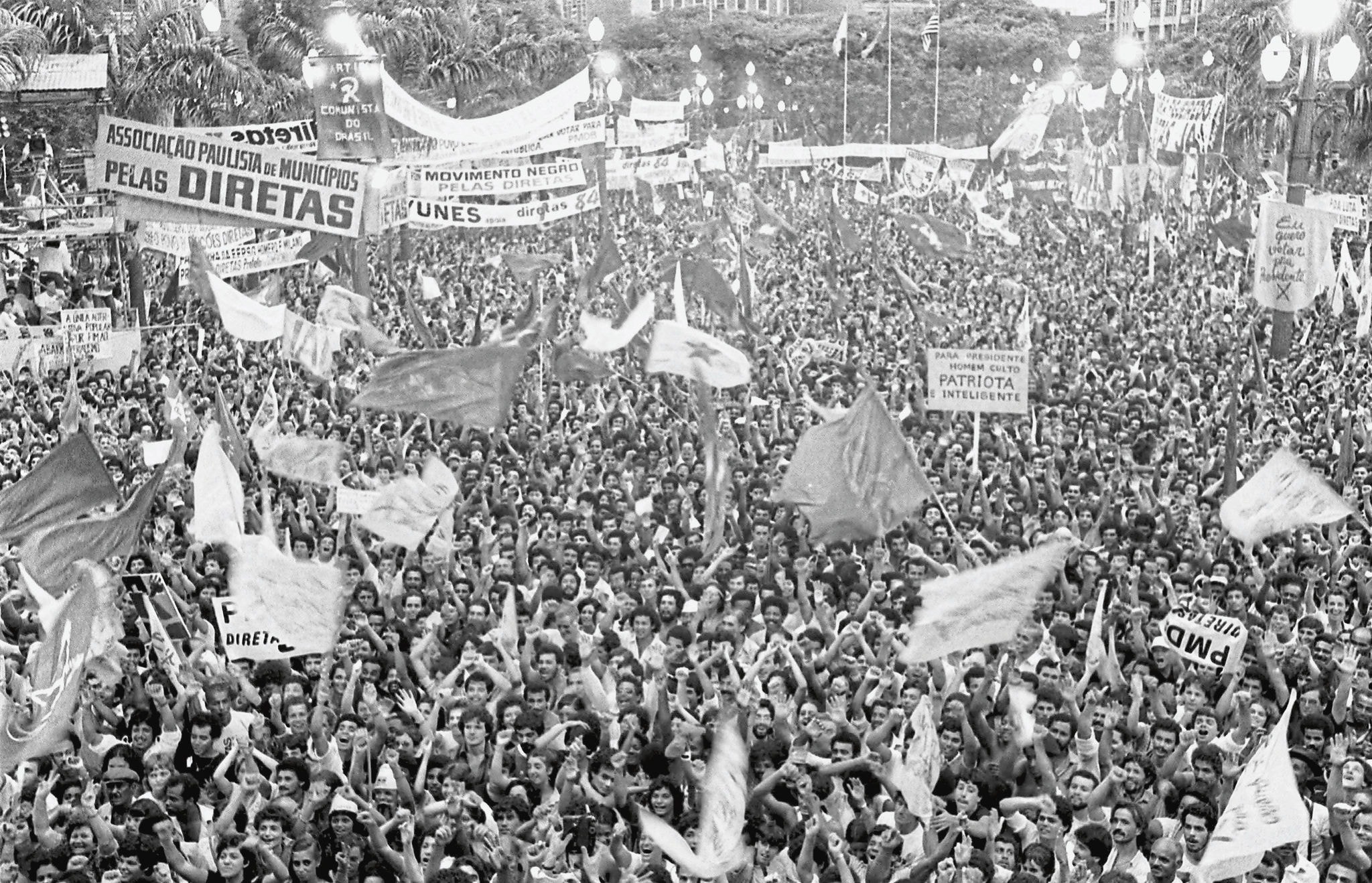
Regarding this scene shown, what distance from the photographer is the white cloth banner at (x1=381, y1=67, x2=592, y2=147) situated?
69.3ft

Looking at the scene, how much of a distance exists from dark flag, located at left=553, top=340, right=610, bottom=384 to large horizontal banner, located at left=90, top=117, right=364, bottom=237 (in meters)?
2.78

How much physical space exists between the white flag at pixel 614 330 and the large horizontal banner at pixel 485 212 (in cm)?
544

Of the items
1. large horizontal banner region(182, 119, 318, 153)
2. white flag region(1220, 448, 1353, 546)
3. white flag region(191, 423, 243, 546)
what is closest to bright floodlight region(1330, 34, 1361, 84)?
white flag region(1220, 448, 1353, 546)

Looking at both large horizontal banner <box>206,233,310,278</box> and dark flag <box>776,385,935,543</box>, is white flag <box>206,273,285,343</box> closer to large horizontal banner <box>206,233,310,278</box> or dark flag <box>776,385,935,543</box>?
large horizontal banner <box>206,233,310,278</box>

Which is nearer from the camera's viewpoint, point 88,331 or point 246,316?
point 246,316

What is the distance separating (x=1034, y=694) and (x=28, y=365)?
12394 millimetres

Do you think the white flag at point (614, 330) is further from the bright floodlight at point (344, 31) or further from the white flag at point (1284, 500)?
the bright floodlight at point (344, 31)

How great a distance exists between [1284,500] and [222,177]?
7.28 m

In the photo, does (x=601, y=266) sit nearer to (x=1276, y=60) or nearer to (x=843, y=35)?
(x=1276, y=60)

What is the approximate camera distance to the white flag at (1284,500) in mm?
10664

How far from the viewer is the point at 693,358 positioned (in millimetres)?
12836

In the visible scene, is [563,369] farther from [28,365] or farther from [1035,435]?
[28,365]

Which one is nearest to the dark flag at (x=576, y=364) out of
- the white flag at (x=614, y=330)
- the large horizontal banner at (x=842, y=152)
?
the white flag at (x=614, y=330)

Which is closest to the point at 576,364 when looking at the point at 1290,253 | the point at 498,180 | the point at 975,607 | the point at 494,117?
the point at 498,180
